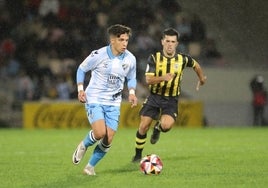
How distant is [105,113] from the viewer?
9453 mm

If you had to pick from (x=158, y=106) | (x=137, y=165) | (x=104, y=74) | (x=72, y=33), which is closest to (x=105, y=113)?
(x=104, y=74)

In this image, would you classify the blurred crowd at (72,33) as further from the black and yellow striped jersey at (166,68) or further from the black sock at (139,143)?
the black sock at (139,143)

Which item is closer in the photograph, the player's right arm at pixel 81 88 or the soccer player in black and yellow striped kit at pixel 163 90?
the player's right arm at pixel 81 88

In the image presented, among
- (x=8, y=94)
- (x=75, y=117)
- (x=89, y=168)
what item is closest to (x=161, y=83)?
(x=89, y=168)

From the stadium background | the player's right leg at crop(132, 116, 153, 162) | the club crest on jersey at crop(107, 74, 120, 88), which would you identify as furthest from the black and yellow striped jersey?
the stadium background

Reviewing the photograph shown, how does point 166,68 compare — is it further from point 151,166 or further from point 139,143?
point 151,166

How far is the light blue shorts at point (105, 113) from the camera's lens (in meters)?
9.34

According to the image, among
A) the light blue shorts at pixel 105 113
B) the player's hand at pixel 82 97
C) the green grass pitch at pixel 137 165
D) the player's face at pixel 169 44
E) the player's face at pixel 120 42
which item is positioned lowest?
the green grass pitch at pixel 137 165

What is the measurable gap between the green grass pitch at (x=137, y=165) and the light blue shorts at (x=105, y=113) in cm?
67

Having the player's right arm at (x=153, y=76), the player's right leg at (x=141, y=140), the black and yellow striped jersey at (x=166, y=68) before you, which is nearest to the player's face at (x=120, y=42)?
the player's right arm at (x=153, y=76)

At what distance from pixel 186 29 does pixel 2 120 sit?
639 centimetres

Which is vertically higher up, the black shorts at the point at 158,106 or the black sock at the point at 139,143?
the black shorts at the point at 158,106

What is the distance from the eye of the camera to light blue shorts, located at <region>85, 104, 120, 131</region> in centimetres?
934

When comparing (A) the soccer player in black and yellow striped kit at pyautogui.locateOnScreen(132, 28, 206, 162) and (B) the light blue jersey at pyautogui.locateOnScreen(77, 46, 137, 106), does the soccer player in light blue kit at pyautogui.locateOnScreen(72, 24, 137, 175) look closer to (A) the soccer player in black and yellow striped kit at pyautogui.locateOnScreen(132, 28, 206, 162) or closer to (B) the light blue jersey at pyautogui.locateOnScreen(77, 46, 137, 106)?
(B) the light blue jersey at pyautogui.locateOnScreen(77, 46, 137, 106)
